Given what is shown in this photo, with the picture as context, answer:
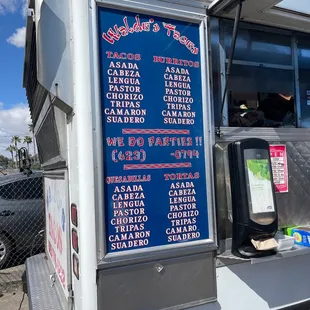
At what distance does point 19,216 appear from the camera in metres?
6.27

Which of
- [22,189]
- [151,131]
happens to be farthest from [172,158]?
[22,189]

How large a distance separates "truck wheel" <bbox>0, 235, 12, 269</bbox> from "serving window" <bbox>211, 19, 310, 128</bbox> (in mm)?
4818

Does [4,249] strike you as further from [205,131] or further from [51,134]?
[205,131]

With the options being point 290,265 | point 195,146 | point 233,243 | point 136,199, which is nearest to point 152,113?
point 195,146

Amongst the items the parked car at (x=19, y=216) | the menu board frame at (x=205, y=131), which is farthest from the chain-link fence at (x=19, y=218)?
the menu board frame at (x=205, y=131)

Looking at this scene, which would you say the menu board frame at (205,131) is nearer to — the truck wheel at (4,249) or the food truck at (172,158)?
the food truck at (172,158)

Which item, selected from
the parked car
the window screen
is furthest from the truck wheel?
the window screen

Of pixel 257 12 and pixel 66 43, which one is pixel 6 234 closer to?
pixel 66 43

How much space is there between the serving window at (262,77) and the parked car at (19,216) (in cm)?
422

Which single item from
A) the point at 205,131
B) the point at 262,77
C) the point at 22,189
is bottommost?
the point at 22,189

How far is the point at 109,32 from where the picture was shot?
2074 mm

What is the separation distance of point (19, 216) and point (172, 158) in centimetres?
482

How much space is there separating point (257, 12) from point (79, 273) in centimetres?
203

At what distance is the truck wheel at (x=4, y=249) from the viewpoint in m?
6.02
